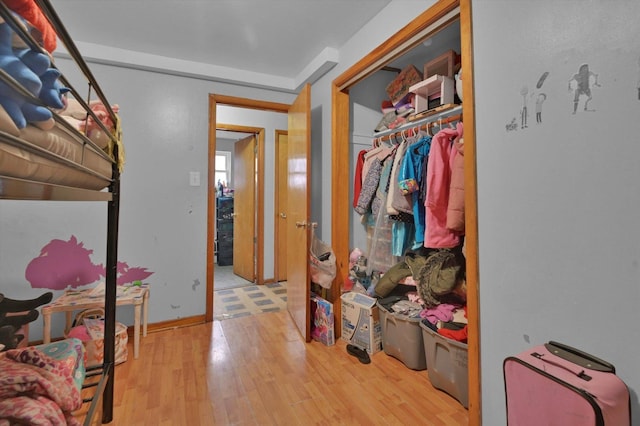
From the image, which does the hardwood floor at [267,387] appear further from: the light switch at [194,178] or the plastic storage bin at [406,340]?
the light switch at [194,178]

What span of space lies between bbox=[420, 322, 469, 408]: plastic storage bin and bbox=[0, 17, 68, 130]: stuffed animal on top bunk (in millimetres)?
1880

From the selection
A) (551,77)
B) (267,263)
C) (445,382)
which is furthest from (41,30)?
(267,263)

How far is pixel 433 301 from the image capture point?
76.4 inches

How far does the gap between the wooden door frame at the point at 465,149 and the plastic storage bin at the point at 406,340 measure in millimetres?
554

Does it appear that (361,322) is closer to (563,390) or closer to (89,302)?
(563,390)

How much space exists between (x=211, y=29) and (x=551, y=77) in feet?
7.08

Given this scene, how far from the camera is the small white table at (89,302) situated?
202 centimetres

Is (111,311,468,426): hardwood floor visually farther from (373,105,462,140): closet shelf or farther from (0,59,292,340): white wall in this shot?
(373,105,462,140): closet shelf

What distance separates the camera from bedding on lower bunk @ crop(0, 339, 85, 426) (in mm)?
762

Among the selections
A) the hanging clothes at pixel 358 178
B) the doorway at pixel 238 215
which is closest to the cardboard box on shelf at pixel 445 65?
the hanging clothes at pixel 358 178

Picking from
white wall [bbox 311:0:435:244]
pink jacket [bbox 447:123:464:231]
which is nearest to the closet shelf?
pink jacket [bbox 447:123:464:231]

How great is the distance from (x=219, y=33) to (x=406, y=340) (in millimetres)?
2550

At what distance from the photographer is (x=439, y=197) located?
6.03 feet

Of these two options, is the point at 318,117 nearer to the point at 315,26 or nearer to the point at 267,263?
the point at 315,26
